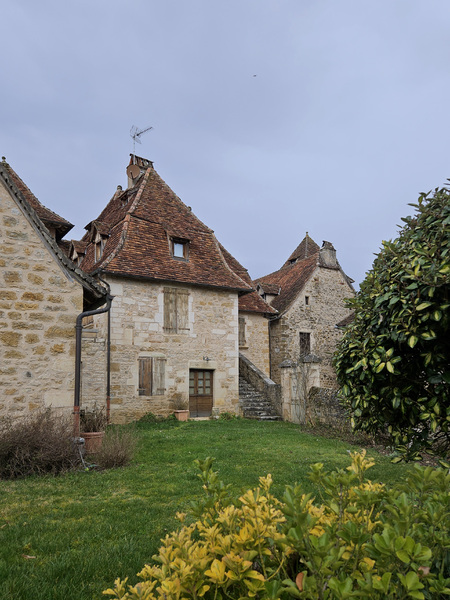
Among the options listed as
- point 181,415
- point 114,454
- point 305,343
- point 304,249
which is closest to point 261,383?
point 181,415

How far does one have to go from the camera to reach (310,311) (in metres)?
21.9

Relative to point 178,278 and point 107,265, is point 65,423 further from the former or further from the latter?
point 178,278

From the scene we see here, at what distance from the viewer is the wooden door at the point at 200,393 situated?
623 inches

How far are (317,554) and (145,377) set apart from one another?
542 inches

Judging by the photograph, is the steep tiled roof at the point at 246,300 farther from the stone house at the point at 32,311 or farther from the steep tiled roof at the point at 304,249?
the stone house at the point at 32,311

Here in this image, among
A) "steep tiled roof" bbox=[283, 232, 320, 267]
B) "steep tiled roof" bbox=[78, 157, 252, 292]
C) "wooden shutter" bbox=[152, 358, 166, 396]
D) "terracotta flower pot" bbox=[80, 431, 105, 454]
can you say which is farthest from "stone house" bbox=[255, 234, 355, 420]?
"terracotta flower pot" bbox=[80, 431, 105, 454]

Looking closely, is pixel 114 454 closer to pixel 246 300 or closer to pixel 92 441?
pixel 92 441

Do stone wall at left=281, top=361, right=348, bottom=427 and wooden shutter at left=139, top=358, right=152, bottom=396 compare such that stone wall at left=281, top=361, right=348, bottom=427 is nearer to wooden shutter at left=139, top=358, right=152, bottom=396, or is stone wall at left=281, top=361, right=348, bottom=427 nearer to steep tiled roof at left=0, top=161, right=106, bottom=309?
wooden shutter at left=139, top=358, right=152, bottom=396

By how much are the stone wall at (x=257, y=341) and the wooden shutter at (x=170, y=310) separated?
5022 mm

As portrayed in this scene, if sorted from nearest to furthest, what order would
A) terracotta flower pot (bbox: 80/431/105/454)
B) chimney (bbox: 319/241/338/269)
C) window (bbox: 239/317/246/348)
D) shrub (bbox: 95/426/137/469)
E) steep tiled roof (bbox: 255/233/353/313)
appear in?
shrub (bbox: 95/426/137/469)
terracotta flower pot (bbox: 80/431/105/454)
window (bbox: 239/317/246/348)
steep tiled roof (bbox: 255/233/353/313)
chimney (bbox: 319/241/338/269)

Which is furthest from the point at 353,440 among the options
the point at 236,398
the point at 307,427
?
the point at 236,398

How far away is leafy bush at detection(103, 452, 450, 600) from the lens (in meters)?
1.30

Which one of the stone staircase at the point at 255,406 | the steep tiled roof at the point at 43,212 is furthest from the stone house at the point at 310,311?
the steep tiled roof at the point at 43,212

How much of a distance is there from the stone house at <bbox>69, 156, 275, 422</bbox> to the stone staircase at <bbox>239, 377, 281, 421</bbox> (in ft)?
1.30
